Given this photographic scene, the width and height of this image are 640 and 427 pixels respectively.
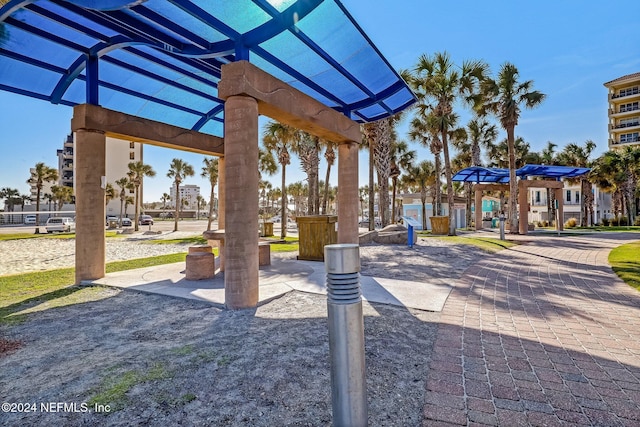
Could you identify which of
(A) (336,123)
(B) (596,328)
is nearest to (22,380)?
(B) (596,328)

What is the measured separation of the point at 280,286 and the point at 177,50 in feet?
18.4

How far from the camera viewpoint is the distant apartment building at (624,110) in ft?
178

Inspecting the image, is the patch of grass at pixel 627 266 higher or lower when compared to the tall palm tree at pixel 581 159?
lower

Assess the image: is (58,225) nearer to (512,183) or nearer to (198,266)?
(198,266)

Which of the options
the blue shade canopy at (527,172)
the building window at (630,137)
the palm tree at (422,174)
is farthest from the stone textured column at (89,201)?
the building window at (630,137)

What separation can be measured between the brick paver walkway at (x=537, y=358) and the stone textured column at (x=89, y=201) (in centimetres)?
782

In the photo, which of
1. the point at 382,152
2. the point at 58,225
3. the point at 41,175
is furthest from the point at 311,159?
the point at 41,175

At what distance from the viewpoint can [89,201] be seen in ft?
24.6

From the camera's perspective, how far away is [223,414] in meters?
2.56

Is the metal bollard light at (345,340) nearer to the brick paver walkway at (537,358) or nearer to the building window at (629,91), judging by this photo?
the brick paver walkway at (537,358)

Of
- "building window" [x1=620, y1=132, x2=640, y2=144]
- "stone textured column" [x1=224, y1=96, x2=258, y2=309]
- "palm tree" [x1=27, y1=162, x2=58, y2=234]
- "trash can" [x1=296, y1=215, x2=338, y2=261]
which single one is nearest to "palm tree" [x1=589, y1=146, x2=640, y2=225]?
"building window" [x1=620, y1=132, x2=640, y2=144]

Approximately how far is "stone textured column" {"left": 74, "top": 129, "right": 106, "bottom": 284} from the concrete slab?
1.63ft

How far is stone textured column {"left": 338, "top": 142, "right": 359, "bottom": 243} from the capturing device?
31.6 ft

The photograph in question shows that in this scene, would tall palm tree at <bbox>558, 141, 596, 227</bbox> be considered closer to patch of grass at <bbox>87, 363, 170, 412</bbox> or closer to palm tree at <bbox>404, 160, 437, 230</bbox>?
palm tree at <bbox>404, 160, 437, 230</bbox>
